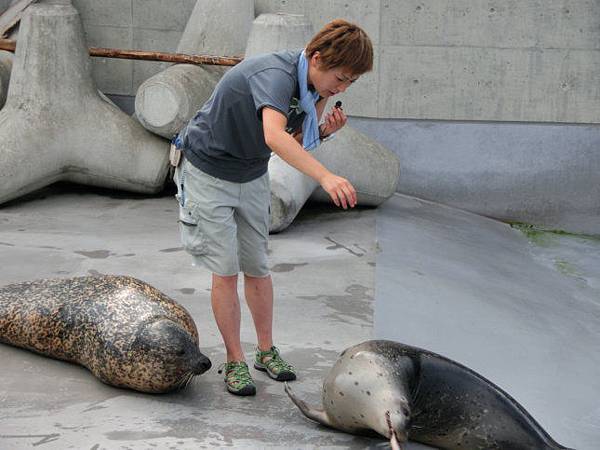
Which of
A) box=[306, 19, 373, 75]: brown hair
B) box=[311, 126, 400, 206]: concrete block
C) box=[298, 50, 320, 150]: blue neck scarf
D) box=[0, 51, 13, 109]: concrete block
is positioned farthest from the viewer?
box=[0, 51, 13, 109]: concrete block

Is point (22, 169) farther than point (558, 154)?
No

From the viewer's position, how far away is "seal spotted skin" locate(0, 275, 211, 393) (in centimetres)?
435

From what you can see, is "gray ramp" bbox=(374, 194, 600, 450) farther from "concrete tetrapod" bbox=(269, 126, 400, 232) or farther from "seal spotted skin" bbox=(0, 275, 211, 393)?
"seal spotted skin" bbox=(0, 275, 211, 393)

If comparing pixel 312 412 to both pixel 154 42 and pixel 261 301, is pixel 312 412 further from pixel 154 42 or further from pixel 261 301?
pixel 154 42

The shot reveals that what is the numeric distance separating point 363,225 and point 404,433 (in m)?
3.72

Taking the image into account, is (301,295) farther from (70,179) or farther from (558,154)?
(558,154)

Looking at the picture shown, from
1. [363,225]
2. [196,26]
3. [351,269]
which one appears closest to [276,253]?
[351,269]

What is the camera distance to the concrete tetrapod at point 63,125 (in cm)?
774

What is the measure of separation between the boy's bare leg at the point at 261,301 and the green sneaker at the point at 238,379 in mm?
208

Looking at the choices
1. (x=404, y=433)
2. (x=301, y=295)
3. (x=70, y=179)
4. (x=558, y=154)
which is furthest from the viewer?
(x=558, y=154)

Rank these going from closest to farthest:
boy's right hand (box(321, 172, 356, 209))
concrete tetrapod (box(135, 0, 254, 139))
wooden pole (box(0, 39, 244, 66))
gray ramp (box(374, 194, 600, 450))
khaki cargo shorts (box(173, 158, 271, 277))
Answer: boy's right hand (box(321, 172, 356, 209)) < khaki cargo shorts (box(173, 158, 271, 277)) < gray ramp (box(374, 194, 600, 450)) < concrete tetrapod (box(135, 0, 254, 139)) < wooden pole (box(0, 39, 244, 66))

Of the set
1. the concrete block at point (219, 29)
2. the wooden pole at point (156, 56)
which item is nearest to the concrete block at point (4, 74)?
the wooden pole at point (156, 56)

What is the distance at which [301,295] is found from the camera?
5930 millimetres

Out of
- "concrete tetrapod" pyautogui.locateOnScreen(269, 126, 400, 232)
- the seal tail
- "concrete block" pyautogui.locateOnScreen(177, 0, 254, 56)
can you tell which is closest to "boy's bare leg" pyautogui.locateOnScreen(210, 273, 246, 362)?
the seal tail
